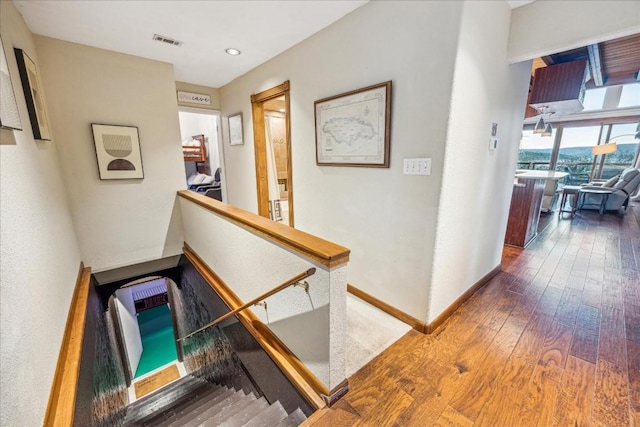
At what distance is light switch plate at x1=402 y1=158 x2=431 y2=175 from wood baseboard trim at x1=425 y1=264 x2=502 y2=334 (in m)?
1.12

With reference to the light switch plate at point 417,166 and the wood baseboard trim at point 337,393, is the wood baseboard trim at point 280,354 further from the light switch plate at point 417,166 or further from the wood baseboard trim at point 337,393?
the light switch plate at point 417,166

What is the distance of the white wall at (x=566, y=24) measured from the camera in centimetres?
149

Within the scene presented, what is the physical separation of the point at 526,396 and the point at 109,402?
3254 millimetres

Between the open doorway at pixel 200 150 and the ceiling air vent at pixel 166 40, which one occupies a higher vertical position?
the ceiling air vent at pixel 166 40

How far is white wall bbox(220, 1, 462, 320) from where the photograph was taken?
161cm

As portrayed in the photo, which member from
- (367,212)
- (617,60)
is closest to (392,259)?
(367,212)

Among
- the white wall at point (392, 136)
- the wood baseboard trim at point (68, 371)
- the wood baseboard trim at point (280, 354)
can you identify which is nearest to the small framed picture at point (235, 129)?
the white wall at point (392, 136)

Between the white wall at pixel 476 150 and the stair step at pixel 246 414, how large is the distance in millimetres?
1403

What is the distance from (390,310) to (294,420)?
1.05 m

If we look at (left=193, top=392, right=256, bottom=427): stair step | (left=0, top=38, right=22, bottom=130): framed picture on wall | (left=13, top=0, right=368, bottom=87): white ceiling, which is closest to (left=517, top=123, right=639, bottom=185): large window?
(left=13, top=0, right=368, bottom=87): white ceiling

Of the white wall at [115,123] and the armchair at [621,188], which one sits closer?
the white wall at [115,123]

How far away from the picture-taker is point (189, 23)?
215 centimetres

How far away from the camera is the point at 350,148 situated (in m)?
2.15

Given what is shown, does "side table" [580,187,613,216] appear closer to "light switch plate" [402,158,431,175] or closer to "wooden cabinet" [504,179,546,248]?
"wooden cabinet" [504,179,546,248]
